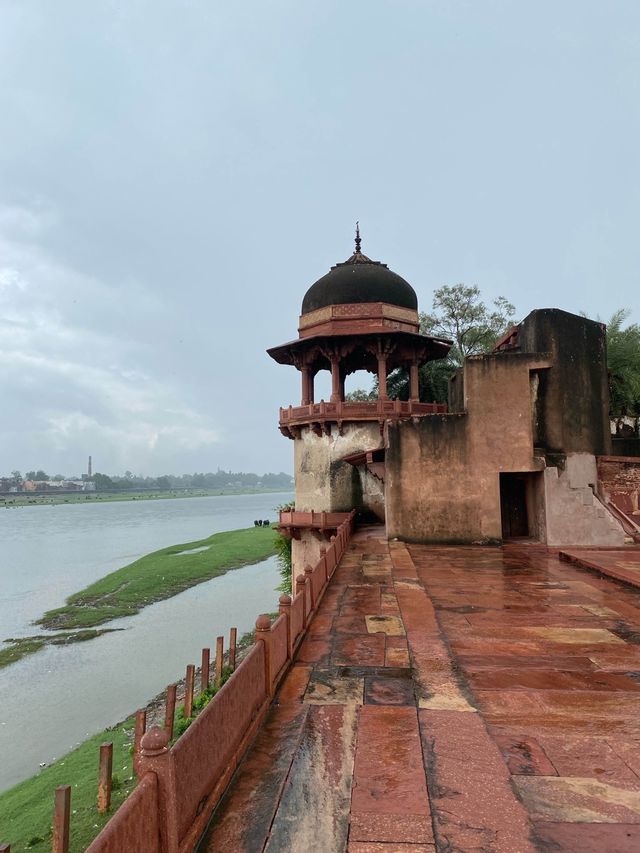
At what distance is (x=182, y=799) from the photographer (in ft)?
8.16

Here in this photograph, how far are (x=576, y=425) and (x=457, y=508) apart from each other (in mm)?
3262

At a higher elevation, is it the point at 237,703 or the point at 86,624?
the point at 237,703

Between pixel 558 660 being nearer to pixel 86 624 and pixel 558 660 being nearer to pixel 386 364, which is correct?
pixel 386 364

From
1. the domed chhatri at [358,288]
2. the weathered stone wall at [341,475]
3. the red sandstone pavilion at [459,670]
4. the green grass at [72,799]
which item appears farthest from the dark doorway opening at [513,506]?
the green grass at [72,799]

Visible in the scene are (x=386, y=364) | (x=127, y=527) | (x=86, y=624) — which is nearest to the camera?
(x=386, y=364)

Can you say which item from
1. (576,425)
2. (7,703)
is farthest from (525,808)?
(7,703)

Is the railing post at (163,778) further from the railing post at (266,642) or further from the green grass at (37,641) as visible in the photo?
the green grass at (37,641)

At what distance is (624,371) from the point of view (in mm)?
17875

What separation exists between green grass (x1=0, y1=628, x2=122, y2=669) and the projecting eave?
41.1ft

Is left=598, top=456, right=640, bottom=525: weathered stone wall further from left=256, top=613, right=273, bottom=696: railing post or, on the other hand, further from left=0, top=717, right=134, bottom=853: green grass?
left=0, top=717, right=134, bottom=853: green grass

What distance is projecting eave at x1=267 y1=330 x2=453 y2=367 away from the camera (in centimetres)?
1805

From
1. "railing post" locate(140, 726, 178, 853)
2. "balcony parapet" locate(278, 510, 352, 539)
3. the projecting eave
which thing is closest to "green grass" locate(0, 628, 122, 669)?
"balcony parapet" locate(278, 510, 352, 539)

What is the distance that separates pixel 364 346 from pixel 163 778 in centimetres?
1683

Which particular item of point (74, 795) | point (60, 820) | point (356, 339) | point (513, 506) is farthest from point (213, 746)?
point (356, 339)
